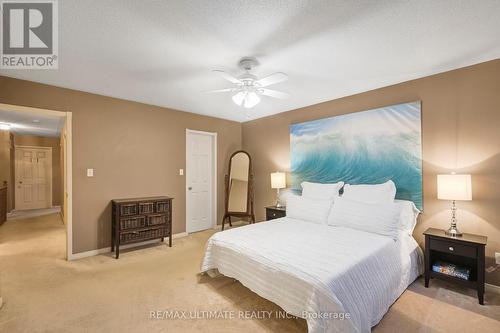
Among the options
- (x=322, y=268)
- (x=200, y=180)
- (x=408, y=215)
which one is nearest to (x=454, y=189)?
(x=408, y=215)

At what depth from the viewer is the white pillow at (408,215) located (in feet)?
8.50

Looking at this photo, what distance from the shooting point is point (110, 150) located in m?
3.60

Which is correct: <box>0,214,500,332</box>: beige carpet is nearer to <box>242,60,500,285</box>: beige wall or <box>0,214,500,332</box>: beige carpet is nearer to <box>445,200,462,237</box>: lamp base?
<box>445,200,462,237</box>: lamp base

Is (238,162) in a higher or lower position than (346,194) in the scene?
higher

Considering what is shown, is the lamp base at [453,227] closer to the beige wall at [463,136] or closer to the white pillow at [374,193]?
the beige wall at [463,136]

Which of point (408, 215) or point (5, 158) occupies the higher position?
point (5, 158)

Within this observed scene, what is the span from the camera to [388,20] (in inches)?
69.7

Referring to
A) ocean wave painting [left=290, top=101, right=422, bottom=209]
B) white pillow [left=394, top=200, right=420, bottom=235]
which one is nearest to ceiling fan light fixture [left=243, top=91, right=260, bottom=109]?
ocean wave painting [left=290, top=101, right=422, bottom=209]

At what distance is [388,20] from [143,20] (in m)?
1.88

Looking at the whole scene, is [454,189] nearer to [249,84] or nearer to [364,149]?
[364,149]

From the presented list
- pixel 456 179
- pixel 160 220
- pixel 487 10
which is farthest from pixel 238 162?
pixel 487 10

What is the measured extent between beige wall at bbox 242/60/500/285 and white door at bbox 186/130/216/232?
315 cm

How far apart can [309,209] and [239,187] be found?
2.10m

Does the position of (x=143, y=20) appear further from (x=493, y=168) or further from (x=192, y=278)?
(x=493, y=168)
